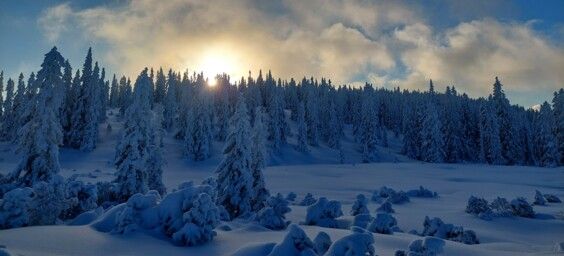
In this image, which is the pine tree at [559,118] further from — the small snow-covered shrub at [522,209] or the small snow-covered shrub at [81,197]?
the small snow-covered shrub at [81,197]

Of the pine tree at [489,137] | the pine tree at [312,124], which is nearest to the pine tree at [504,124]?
the pine tree at [489,137]

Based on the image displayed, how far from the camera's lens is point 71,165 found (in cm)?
5403

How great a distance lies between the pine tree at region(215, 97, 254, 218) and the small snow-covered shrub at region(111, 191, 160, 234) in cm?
912

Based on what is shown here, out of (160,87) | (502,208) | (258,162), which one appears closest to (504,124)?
(502,208)

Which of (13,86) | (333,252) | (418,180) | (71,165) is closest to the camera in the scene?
(333,252)

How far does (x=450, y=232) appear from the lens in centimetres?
1417

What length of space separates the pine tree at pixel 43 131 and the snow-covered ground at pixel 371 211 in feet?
→ 31.6

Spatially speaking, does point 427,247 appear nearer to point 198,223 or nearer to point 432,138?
point 198,223

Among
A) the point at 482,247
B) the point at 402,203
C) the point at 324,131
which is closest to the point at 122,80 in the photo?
the point at 324,131

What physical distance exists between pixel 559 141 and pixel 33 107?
70.2 metres

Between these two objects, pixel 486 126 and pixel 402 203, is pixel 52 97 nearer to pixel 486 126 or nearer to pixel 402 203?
pixel 402 203

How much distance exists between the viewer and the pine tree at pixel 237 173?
66.1 ft

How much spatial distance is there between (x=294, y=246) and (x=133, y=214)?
175 inches

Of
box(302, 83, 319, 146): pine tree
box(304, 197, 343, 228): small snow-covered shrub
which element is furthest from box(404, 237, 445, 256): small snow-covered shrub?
box(302, 83, 319, 146): pine tree
